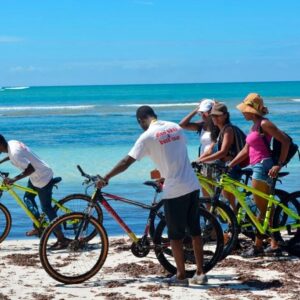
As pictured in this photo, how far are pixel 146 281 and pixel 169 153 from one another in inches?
Answer: 52.0

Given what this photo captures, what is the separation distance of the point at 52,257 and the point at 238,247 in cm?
207

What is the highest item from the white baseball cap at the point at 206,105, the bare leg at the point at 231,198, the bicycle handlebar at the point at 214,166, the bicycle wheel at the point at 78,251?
the white baseball cap at the point at 206,105

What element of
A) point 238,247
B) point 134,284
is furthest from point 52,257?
point 238,247

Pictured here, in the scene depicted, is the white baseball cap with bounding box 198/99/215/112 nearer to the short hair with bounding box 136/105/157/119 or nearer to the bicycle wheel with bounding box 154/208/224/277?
the bicycle wheel with bounding box 154/208/224/277

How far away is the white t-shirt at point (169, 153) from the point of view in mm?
6793

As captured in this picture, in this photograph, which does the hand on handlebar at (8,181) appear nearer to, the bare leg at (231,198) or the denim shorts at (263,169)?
the bare leg at (231,198)

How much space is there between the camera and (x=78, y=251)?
760 cm

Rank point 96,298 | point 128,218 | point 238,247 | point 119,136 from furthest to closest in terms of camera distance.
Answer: point 119,136 → point 128,218 → point 238,247 → point 96,298

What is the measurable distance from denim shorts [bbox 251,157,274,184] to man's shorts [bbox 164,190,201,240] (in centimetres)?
137

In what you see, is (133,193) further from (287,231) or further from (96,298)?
(96,298)

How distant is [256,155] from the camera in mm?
8156

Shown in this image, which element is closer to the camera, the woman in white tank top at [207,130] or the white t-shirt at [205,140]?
the woman in white tank top at [207,130]

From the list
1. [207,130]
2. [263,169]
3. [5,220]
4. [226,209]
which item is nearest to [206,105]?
[207,130]

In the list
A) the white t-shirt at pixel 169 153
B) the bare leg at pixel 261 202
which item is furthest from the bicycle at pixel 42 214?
the white t-shirt at pixel 169 153
